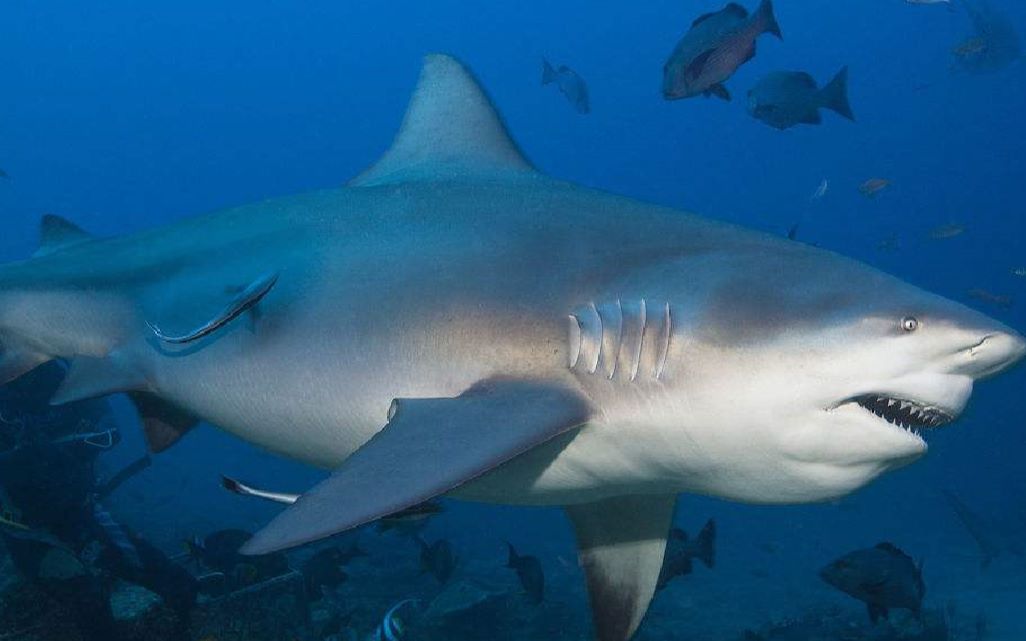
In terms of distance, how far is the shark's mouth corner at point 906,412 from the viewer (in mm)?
2016

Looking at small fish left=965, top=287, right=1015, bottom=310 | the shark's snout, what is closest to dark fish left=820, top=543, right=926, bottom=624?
the shark's snout

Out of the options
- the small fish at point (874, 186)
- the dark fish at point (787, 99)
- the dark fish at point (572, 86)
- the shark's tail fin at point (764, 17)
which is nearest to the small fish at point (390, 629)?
the shark's tail fin at point (764, 17)

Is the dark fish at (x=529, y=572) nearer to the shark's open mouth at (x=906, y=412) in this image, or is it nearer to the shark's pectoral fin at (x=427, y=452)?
the shark's pectoral fin at (x=427, y=452)

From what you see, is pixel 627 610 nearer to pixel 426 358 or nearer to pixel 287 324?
pixel 426 358

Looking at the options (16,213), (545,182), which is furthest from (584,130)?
(545,182)

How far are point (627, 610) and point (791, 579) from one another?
17566 mm

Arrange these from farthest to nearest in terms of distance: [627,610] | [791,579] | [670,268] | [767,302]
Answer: [791,579], [627,610], [670,268], [767,302]

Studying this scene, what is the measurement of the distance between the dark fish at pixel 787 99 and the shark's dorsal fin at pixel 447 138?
387cm

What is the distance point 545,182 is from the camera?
3.39m

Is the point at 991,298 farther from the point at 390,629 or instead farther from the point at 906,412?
the point at 906,412

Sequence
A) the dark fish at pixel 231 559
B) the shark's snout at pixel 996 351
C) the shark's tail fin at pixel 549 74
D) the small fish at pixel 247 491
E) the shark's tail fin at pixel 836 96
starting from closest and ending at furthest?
the shark's snout at pixel 996 351, the small fish at pixel 247 491, the dark fish at pixel 231 559, the shark's tail fin at pixel 836 96, the shark's tail fin at pixel 549 74

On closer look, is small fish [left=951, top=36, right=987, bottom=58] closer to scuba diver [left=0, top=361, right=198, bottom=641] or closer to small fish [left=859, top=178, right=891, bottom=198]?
small fish [left=859, top=178, right=891, bottom=198]

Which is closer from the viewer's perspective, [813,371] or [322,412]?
[813,371]

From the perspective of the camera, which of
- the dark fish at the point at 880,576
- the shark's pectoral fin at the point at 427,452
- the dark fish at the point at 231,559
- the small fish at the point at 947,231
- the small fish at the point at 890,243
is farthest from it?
the small fish at the point at 890,243
